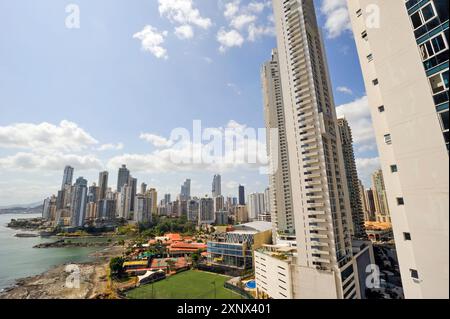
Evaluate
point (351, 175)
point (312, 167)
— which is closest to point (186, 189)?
point (351, 175)

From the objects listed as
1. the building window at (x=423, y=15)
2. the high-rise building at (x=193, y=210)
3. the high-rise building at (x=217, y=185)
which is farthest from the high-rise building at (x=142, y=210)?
the building window at (x=423, y=15)

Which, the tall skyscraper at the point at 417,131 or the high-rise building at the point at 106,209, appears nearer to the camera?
the tall skyscraper at the point at 417,131

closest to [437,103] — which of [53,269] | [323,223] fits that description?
[323,223]

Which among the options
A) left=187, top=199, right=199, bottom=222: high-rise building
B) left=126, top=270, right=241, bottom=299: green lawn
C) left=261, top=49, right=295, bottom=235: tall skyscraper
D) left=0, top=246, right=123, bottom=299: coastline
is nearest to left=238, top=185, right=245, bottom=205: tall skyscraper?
left=187, top=199, right=199, bottom=222: high-rise building

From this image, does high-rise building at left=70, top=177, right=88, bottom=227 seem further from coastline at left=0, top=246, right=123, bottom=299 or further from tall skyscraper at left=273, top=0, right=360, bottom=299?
tall skyscraper at left=273, top=0, right=360, bottom=299

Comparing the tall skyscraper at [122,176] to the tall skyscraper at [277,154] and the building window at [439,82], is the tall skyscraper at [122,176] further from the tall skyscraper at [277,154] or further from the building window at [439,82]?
the building window at [439,82]

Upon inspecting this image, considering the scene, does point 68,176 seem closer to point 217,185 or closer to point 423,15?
point 217,185
